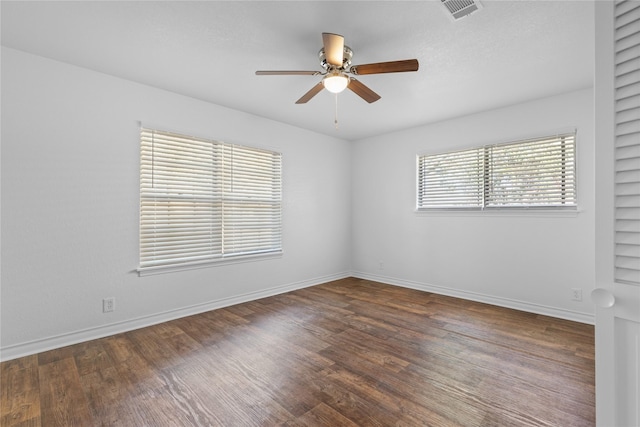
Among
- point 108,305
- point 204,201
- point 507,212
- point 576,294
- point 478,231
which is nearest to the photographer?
point 108,305

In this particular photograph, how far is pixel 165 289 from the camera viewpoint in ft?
10.6

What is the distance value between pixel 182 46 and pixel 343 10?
1369 mm

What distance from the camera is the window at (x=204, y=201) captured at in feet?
10.4

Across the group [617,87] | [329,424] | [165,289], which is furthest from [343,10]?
[165,289]

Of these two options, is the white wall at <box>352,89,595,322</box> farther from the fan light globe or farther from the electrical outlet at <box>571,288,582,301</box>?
the fan light globe

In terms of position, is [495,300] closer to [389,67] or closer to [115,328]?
[389,67]

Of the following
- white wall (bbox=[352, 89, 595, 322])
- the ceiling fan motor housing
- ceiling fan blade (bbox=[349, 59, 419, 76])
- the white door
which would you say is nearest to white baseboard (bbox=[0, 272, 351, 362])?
white wall (bbox=[352, 89, 595, 322])

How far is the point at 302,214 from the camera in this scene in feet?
15.5

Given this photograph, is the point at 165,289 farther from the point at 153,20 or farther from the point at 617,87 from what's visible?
the point at 617,87

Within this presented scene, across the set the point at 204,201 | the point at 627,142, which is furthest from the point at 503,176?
the point at 204,201

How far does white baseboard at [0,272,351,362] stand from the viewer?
242 cm

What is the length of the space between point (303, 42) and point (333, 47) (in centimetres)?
44

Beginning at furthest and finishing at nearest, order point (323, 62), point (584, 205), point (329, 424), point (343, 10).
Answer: point (584, 205)
point (323, 62)
point (343, 10)
point (329, 424)

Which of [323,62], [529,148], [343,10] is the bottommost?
[529,148]
